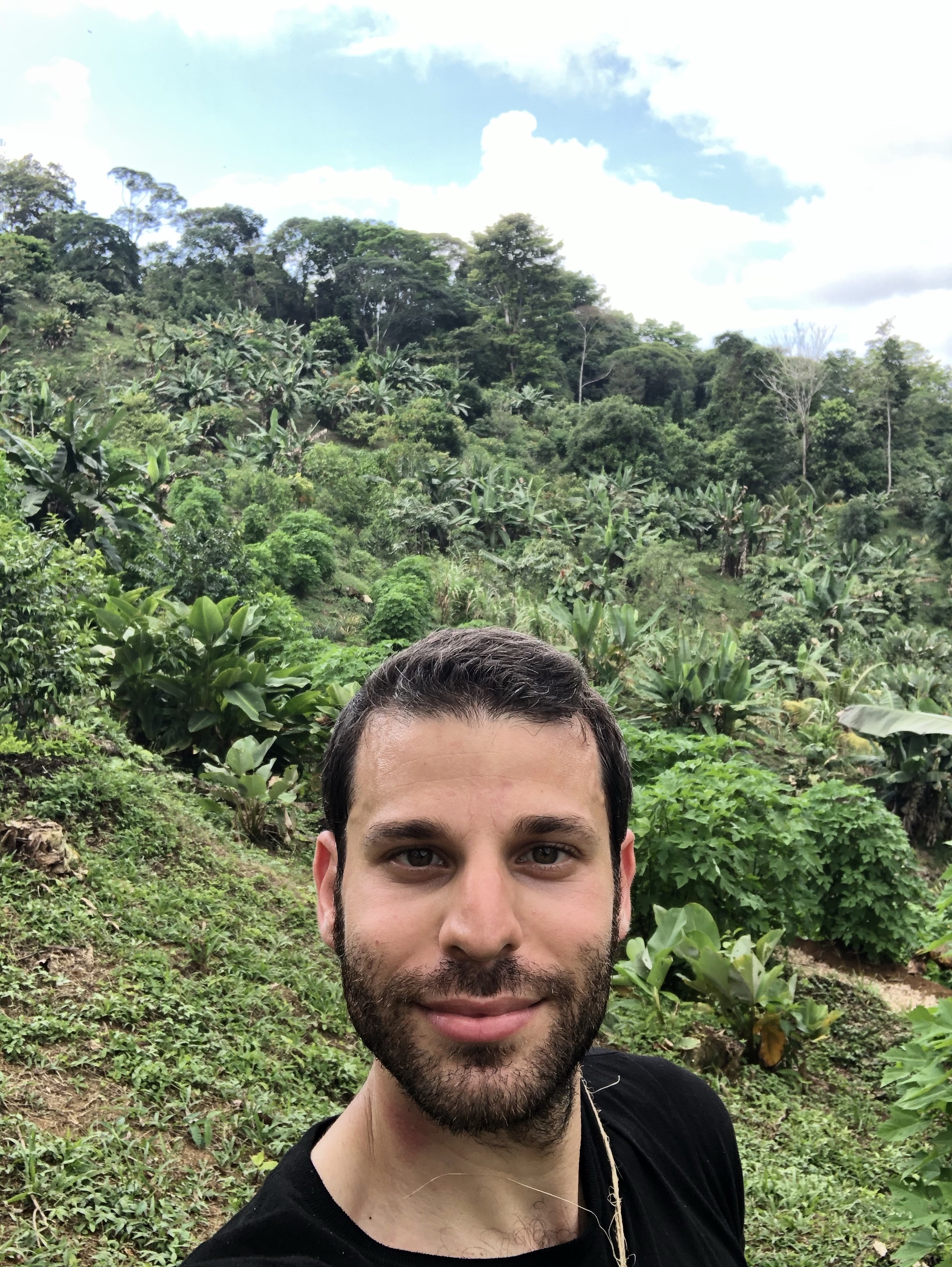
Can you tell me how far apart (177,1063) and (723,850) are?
3.32m

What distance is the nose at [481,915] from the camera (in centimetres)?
88

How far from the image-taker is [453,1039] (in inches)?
34.9

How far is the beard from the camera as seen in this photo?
885 mm

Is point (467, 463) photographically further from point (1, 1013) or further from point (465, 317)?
point (1, 1013)

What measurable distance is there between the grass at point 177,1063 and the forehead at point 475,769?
2015 millimetres

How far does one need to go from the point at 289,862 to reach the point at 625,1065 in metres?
5.10

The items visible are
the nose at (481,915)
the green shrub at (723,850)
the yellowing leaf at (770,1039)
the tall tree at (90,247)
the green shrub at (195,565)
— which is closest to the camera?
the nose at (481,915)

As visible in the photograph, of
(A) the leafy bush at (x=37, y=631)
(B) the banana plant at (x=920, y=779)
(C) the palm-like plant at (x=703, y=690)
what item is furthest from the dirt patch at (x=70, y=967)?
(B) the banana plant at (x=920, y=779)

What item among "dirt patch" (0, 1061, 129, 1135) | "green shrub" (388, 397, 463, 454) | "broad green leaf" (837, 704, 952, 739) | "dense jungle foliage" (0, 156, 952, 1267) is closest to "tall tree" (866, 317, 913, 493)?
"dense jungle foliage" (0, 156, 952, 1267)

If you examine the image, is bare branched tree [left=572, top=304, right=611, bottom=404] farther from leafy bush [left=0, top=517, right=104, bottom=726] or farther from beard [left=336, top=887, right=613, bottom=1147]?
beard [left=336, top=887, right=613, bottom=1147]

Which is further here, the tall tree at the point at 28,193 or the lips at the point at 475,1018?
the tall tree at the point at 28,193

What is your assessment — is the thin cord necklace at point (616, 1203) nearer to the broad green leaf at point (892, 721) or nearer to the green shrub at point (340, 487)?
the broad green leaf at point (892, 721)

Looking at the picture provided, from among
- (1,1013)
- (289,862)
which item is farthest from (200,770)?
(1,1013)

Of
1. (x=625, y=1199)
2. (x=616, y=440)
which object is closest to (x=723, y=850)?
(x=625, y=1199)
